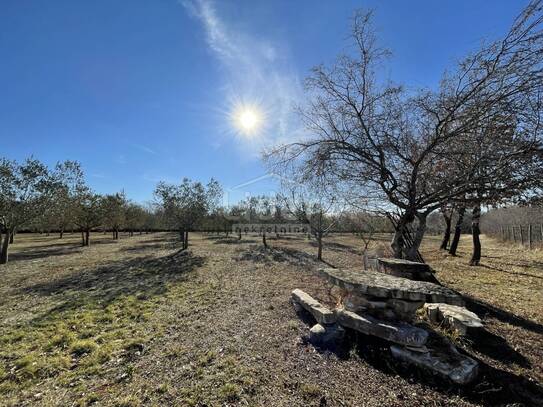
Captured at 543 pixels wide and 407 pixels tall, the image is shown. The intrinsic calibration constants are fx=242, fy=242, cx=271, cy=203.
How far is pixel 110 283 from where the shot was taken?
927cm

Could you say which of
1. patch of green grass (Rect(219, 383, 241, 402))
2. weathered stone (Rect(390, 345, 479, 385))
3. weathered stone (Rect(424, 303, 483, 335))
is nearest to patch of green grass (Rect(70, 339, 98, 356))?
patch of green grass (Rect(219, 383, 241, 402))

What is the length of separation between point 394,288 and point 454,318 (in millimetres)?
1748

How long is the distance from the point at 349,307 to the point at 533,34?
482 centimetres

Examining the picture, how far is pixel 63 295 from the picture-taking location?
7.80 m

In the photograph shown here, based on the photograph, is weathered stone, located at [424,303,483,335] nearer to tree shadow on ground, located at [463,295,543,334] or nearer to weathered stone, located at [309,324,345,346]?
tree shadow on ground, located at [463,295,543,334]

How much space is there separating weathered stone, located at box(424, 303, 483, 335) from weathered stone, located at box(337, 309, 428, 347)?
4.16 ft

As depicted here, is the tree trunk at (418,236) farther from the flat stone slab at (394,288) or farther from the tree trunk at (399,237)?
the flat stone slab at (394,288)

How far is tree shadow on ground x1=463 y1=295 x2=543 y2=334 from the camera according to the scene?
192 inches

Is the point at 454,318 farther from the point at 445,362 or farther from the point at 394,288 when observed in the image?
the point at 394,288

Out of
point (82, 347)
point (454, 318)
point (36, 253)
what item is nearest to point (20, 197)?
point (36, 253)

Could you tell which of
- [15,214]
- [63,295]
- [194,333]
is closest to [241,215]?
[15,214]

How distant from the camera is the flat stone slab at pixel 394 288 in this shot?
3549 mm

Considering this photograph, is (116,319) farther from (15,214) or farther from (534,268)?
(534,268)

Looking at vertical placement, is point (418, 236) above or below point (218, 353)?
above
